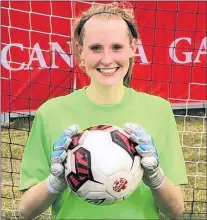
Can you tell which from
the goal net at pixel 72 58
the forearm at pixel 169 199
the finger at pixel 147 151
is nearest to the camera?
the finger at pixel 147 151

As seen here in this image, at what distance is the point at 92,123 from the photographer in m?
2.40

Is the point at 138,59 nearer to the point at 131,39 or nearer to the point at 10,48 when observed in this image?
the point at 10,48

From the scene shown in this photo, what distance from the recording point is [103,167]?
2.12 m

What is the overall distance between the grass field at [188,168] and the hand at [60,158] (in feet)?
8.78

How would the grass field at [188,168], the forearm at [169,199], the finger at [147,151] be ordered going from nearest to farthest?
the finger at [147,151] → the forearm at [169,199] → the grass field at [188,168]

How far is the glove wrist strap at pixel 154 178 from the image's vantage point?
2.17 meters

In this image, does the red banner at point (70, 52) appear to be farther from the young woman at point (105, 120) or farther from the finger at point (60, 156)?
the finger at point (60, 156)

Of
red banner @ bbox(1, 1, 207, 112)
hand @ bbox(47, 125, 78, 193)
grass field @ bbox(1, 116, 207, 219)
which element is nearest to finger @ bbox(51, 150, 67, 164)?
hand @ bbox(47, 125, 78, 193)

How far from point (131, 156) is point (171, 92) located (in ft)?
18.9

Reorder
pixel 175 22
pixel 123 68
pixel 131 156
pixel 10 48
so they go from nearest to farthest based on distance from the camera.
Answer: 1. pixel 131 156
2. pixel 123 68
3. pixel 10 48
4. pixel 175 22

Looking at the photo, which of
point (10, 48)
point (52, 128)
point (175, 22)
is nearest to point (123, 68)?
point (52, 128)

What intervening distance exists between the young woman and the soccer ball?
15cm

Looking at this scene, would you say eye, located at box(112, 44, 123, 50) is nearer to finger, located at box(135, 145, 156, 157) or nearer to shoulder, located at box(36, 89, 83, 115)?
shoulder, located at box(36, 89, 83, 115)

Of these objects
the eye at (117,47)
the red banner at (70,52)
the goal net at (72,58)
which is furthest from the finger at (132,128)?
the red banner at (70,52)
